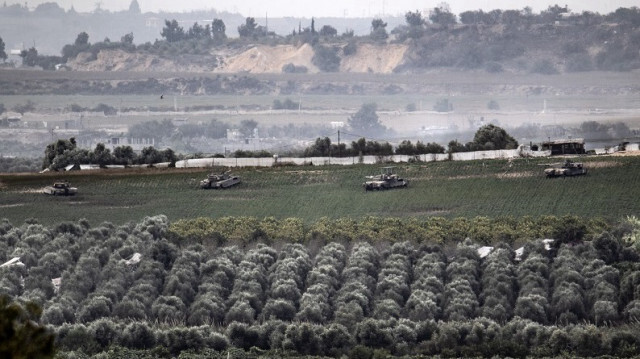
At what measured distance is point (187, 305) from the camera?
68625 mm

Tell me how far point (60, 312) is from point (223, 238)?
1199 centimetres

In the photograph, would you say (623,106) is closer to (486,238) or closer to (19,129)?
(19,129)

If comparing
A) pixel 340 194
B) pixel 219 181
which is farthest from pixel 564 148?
pixel 219 181

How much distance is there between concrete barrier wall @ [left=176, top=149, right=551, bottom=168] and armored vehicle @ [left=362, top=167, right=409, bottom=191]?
700 cm

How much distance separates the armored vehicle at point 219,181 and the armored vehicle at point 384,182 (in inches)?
246

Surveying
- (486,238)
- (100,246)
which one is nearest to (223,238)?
(100,246)

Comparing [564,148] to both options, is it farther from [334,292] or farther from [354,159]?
[334,292]

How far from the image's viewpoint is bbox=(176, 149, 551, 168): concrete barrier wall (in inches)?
3765

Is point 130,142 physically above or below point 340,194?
above

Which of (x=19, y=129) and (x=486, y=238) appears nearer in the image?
(x=486, y=238)

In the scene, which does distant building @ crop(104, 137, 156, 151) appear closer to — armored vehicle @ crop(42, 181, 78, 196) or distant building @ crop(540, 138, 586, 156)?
distant building @ crop(540, 138, 586, 156)

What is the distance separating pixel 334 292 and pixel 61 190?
23962 millimetres

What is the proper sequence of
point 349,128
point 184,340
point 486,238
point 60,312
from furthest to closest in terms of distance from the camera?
1. point 349,128
2. point 486,238
3. point 60,312
4. point 184,340

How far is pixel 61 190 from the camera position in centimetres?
8862
